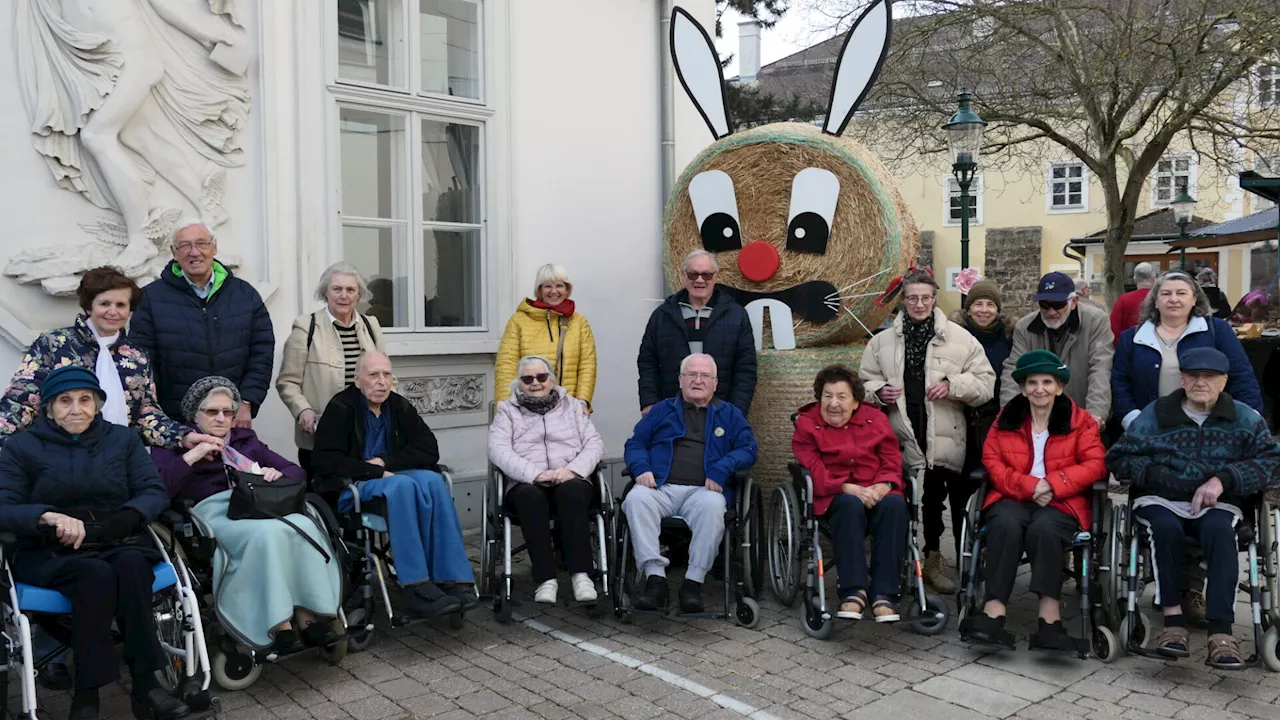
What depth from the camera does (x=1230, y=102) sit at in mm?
13797

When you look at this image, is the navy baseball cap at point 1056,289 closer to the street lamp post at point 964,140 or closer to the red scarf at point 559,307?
the red scarf at point 559,307

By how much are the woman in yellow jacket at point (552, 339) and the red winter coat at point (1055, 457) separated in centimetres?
193

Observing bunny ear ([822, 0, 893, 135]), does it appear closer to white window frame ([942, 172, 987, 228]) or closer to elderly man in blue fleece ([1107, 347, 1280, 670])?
elderly man in blue fleece ([1107, 347, 1280, 670])

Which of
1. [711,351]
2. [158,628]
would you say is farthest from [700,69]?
[158,628]

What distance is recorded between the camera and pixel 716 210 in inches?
218

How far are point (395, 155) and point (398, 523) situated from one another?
8.31 ft

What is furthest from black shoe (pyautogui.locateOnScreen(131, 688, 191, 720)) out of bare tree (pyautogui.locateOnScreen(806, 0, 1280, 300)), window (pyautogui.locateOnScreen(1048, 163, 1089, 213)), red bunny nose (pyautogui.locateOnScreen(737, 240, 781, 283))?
window (pyautogui.locateOnScreen(1048, 163, 1089, 213))

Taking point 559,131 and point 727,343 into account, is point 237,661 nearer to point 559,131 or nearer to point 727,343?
point 727,343

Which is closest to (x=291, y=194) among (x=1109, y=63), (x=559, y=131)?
(x=559, y=131)

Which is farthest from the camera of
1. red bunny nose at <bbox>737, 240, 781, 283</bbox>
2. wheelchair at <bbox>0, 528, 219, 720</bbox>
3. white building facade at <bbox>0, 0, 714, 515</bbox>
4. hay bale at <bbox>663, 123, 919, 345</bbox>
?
red bunny nose at <bbox>737, 240, 781, 283</bbox>

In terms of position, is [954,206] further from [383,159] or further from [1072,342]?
[1072,342]

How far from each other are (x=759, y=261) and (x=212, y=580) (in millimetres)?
2979

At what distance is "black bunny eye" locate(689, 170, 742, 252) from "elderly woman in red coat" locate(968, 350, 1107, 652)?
5.82 ft

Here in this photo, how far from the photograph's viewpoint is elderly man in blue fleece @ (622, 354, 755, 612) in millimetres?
4367
